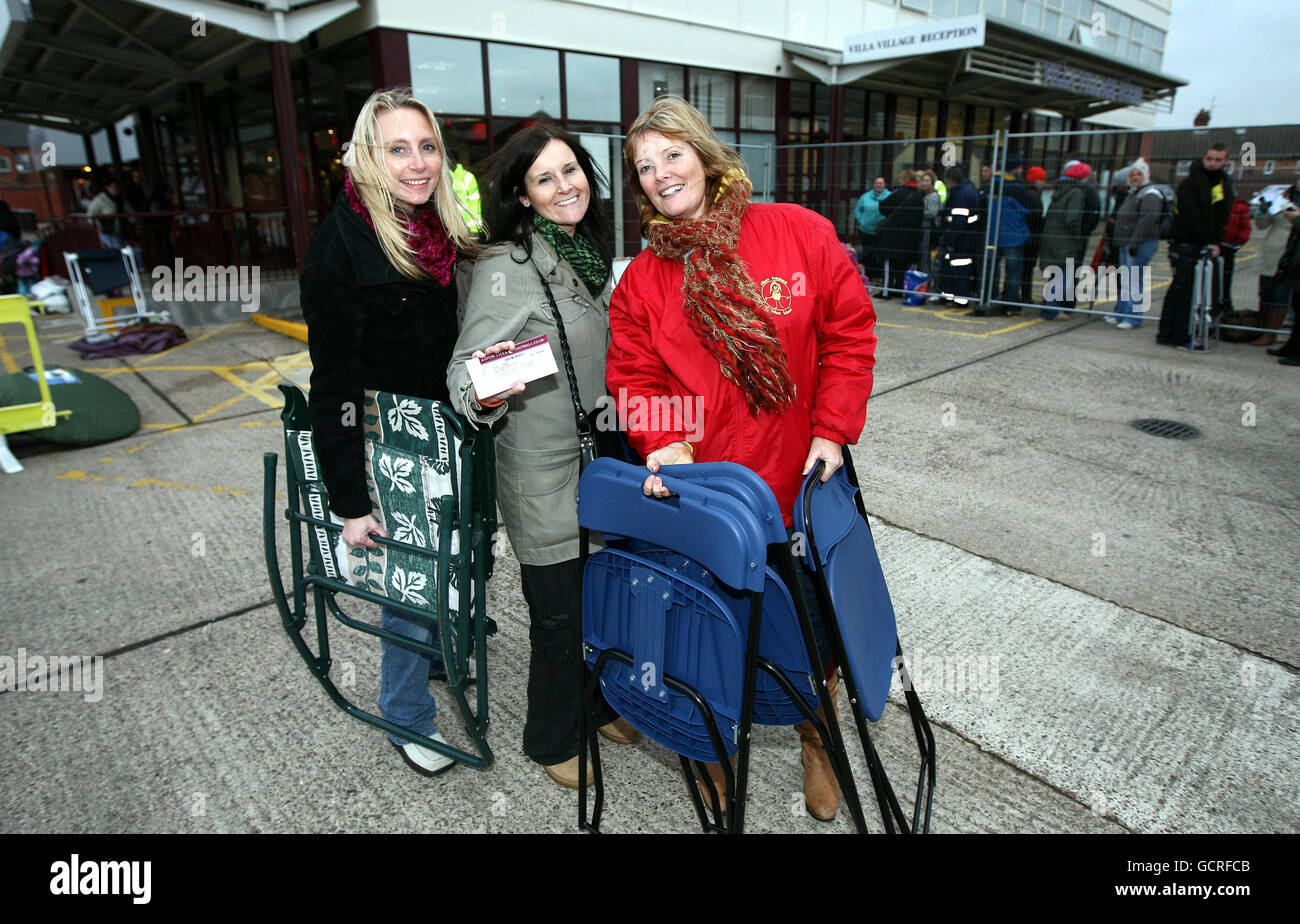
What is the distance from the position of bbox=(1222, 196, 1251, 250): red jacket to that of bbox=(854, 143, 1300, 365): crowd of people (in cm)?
2

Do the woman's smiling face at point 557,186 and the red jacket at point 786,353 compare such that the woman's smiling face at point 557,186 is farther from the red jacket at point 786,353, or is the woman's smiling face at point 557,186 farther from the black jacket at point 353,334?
the black jacket at point 353,334

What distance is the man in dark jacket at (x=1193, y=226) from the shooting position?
7555 mm

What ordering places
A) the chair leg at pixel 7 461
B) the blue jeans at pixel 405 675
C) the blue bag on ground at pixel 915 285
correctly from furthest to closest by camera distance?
the blue bag on ground at pixel 915 285, the chair leg at pixel 7 461, the blue jeans at pixel 405 675

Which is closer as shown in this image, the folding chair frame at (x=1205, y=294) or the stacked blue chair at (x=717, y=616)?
the stacked blue chair at (x=717, y=616)

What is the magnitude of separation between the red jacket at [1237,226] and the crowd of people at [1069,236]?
0.02 metres

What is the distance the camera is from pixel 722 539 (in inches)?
58.1

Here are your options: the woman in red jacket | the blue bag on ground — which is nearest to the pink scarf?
the woman in red jacket

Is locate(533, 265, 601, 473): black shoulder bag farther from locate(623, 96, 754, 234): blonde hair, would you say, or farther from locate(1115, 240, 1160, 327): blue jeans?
locate(1115, 240, 1160, 327): blue jeans

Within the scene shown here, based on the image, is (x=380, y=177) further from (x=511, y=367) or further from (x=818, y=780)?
(x=818, y=780)

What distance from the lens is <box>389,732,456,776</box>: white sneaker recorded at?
2.40 m

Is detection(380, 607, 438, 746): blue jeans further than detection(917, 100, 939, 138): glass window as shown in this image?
No

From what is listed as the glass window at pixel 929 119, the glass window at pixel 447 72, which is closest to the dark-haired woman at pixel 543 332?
the glass window at pixel 447 72

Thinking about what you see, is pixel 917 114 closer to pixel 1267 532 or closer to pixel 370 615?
pixel 1267 532

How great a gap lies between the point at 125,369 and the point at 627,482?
8.62 meters
